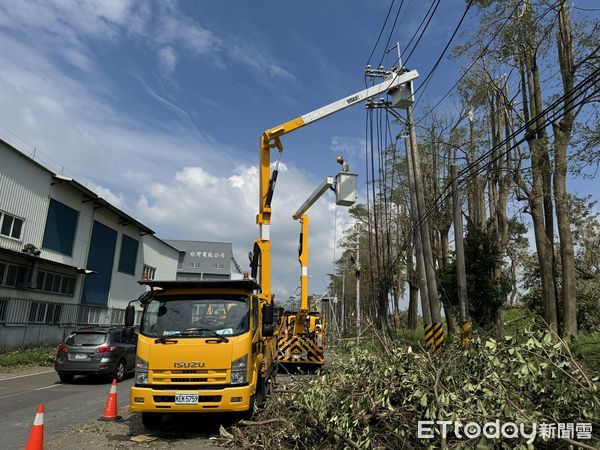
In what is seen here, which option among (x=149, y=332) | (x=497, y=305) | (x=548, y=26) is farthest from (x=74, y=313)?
(x=548, y=26)

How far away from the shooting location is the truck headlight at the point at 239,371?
23.9 ft

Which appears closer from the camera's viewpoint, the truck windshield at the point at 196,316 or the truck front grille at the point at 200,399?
the truck front grille at the point at 200,399

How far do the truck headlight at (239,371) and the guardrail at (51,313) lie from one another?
16.4 m

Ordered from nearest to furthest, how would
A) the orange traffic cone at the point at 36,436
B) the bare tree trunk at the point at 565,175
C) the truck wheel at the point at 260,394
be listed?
1. the orange traffic cone at the point at 36,436
2. the truck wheel at the point at 260,394
3. the bare tree trunk at the point at 565,175

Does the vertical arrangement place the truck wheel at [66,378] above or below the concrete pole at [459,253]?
below

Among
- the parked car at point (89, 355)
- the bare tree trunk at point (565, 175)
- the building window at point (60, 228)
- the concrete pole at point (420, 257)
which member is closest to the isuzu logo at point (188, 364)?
the parked car at point (89, 355)

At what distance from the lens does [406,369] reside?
636 cm

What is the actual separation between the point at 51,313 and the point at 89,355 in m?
11.3

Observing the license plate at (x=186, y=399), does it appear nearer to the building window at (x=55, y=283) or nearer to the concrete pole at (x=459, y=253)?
the concrete pole at (x=459, y=253)

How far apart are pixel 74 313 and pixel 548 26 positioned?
25.6m

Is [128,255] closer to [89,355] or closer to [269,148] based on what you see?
[89,355]

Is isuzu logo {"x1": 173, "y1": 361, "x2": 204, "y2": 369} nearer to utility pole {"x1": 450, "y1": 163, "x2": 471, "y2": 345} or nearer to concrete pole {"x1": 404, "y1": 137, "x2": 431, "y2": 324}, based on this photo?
utility pole {"x1": 450, "y1": 163, "x2": 471, "y2": 345}

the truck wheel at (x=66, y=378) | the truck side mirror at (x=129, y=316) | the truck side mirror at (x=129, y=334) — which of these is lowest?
the truck wheel at (x=66, y=378)

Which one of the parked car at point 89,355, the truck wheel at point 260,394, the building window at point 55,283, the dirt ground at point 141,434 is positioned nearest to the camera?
the dirt ground at point 141,434
